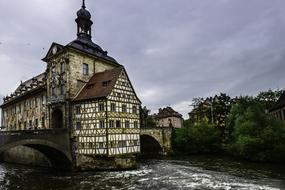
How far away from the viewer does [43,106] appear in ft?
103

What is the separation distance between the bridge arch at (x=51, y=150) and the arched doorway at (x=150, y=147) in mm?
12766

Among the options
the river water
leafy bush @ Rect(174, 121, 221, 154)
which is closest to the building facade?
the river water

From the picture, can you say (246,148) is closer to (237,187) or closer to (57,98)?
(237,187)

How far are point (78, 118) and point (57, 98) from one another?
127 inches

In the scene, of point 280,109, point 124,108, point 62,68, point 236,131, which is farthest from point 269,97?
point 62,68

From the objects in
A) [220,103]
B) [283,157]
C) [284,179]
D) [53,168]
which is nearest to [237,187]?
[284,179]

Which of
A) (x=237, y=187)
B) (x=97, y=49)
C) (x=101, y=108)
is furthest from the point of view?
(x=97, y=49)

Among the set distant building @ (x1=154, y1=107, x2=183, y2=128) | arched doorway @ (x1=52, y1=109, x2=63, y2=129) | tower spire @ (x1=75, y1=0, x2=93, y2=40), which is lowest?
arched doorway @ (x1=52, y1=109, x2=63, y2=129)

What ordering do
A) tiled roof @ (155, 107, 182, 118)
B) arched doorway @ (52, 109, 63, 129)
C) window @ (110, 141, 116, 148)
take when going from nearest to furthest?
window @ (110, 141, 116, 148) → arched doorway @ (52, 109, 63, 129) → tiled roof @ (155, 107, 182, 118)

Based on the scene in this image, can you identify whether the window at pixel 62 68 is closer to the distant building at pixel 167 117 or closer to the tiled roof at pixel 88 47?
the tiled roof at pixel 88 47

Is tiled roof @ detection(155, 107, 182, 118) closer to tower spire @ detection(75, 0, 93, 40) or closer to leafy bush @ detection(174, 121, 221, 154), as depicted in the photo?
leafy bush @ detection(174, 121, 221, 154)

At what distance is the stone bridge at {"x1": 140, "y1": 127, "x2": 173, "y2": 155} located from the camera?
1426 inches

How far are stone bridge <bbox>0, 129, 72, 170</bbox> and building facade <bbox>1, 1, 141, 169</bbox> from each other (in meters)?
0.97

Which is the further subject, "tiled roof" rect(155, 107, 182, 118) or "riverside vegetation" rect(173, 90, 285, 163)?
"tiled roof" rect(155, 107, 182, 118)
